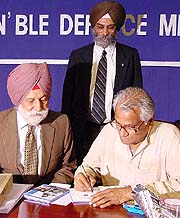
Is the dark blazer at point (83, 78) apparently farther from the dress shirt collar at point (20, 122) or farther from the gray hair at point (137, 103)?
the gray hair at point (137, 103)

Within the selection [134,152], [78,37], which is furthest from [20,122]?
[78,37]

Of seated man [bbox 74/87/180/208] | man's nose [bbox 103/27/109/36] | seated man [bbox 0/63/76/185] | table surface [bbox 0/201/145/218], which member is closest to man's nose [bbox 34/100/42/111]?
seated man [bbox 0/63/76/185]

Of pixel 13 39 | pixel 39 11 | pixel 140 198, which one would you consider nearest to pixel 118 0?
pixel 39 11

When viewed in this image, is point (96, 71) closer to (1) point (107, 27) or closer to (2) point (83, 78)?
(2) point (83, 78)

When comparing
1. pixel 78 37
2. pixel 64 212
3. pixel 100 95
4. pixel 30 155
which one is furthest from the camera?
pixel 78 37

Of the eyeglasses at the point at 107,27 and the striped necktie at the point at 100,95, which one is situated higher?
the eyeglasses at the point at 107,27

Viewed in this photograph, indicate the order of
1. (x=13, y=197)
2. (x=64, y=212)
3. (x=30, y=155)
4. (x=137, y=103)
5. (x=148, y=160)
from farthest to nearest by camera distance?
(x=30, y=155) → (x=148, y=160) → (x=137, y=103) → (x=13, y=197) → (x=64, y=212)

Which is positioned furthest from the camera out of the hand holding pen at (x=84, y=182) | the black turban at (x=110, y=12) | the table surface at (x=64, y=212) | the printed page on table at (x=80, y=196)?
the black turban at (x=110, y=12)

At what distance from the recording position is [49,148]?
2.63 meters

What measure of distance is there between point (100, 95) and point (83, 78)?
19 cm

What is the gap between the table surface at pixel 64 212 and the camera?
1.98 m

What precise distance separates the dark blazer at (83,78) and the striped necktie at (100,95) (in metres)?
0.07

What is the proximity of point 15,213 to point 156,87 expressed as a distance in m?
2.03

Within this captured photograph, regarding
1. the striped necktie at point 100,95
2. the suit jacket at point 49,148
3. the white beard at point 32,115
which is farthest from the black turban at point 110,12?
the white beard at point 32,115
